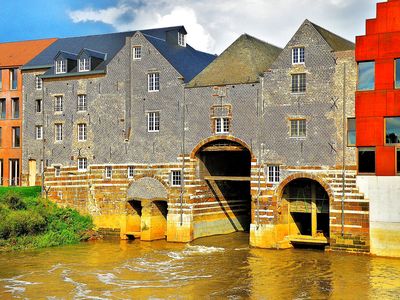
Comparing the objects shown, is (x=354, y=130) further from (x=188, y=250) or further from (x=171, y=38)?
(x=171, y=38)

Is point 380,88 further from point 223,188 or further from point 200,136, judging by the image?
point 223,188

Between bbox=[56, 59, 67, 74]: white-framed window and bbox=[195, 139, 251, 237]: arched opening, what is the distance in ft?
38.7

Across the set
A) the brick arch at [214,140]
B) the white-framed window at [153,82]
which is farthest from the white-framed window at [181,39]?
the brick arch at [214,140]

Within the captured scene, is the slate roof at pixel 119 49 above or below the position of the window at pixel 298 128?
above

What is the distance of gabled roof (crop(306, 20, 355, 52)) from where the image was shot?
3319 cm

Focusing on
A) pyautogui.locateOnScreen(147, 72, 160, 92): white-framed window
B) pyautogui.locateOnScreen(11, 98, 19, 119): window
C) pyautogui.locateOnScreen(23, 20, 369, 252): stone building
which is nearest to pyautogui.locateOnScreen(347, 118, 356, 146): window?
pyautogui.locateOnScreen(23, 20, 369, 252): stone building

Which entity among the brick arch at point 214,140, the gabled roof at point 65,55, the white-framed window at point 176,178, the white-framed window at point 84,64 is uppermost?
the gabled roof at point 65,55

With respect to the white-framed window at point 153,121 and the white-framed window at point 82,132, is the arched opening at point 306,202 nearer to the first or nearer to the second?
the white-framed window at point 153,121

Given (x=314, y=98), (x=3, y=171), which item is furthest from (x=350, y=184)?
(x=3, y=171)

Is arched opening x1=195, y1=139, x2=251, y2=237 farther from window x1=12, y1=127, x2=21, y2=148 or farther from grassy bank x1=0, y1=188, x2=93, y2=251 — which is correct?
window x1=12, y1=127, x2=21, y2=148

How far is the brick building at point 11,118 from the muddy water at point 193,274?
14019 mm

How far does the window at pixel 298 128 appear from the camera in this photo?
33.5 metres

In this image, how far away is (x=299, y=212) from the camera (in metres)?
35.0

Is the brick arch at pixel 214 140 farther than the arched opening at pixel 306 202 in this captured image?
Yes
